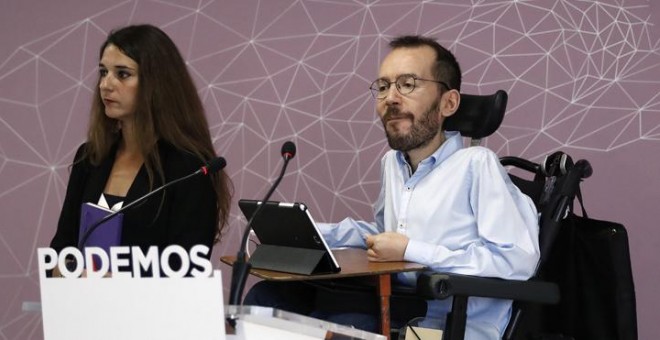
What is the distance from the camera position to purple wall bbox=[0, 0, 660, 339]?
11.4 ft

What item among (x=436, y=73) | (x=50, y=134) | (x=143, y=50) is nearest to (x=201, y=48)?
(x=50, y=134)

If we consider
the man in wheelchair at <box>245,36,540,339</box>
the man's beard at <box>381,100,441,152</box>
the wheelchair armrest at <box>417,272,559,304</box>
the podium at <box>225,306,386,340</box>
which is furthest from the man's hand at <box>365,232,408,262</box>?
the podium at <box>225,306,386,340</box>

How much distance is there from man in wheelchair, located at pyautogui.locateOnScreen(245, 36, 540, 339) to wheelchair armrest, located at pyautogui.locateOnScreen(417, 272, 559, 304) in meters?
0.06

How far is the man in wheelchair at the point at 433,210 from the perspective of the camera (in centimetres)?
237

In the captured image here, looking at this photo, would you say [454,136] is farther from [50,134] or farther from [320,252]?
[50,134]

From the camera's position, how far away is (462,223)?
2.53 m

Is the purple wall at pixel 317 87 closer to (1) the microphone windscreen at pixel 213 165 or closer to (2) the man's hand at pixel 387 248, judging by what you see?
(2) the man's hand at pixel 387 248

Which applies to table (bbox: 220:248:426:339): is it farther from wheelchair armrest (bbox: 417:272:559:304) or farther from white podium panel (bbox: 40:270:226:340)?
white podium panel (bbox: 40:270:226:340)

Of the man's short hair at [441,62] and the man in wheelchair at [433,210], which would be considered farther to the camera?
the man's short hair at [441,62]

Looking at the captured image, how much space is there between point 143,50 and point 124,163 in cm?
34

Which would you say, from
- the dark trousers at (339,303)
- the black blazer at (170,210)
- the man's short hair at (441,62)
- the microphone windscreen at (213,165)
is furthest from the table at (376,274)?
the man's short hair at (441,62)

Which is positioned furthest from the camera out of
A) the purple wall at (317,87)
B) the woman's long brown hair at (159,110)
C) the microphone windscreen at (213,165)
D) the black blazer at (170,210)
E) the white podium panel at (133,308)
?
the purple wall at (317,87)

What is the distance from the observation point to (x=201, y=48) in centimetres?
364

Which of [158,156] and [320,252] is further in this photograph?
[158,156]
